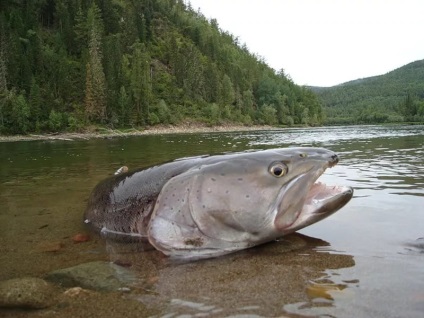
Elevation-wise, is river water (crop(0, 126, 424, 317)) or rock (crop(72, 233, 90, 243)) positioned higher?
river water (crop(0, 126, 424, 317))

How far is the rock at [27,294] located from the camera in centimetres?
278

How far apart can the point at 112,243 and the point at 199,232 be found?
1.27 meters

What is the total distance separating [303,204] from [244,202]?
21.1 inches

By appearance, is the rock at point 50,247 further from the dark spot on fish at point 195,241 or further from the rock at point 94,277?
the dark spot on fish at point 195,241

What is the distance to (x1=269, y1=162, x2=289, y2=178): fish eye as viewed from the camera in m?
3.56

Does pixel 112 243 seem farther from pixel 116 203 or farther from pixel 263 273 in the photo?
pixel 263 273

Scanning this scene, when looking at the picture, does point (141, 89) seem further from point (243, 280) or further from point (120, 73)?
point (243, 280)

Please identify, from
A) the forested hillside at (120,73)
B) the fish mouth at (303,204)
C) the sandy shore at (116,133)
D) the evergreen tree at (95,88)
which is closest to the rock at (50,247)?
the fish mouth at (303,204)

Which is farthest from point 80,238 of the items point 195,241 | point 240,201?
point 240,201

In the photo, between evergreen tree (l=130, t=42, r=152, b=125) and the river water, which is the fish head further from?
evergreen tree (l=130, t=42, r=152, b=125)

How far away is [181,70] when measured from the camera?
104 meters

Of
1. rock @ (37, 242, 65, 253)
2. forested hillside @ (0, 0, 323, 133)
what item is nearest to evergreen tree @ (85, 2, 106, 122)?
forested hillside @ (0, 0, 323, 133)

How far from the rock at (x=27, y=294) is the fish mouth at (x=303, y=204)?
1974 millimetres

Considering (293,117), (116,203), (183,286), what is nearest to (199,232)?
(183,286)
